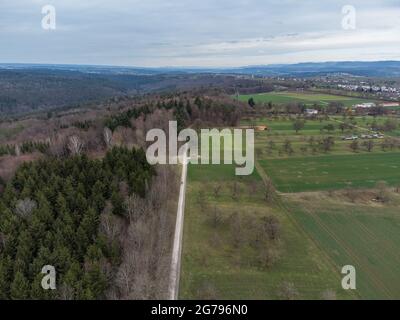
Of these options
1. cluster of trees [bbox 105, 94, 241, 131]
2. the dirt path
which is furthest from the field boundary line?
cluster of trees [bbox 105, 94, 241, 131]

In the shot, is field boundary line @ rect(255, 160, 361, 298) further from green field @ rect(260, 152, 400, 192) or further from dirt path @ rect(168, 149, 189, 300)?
dirt path @ rect(168, 149, 189, 300)

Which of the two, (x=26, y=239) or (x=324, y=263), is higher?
(x=26, y=239)

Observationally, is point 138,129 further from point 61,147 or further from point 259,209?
point 259,209

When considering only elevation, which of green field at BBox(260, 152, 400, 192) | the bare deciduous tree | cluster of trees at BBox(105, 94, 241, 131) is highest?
cluster of trees at BBox(105, 94, 241, 131)

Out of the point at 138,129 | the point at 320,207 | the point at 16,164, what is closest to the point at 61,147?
the point at 16,164

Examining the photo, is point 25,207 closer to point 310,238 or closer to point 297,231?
point 297,231

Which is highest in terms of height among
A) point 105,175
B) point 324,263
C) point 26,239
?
point 105,175
